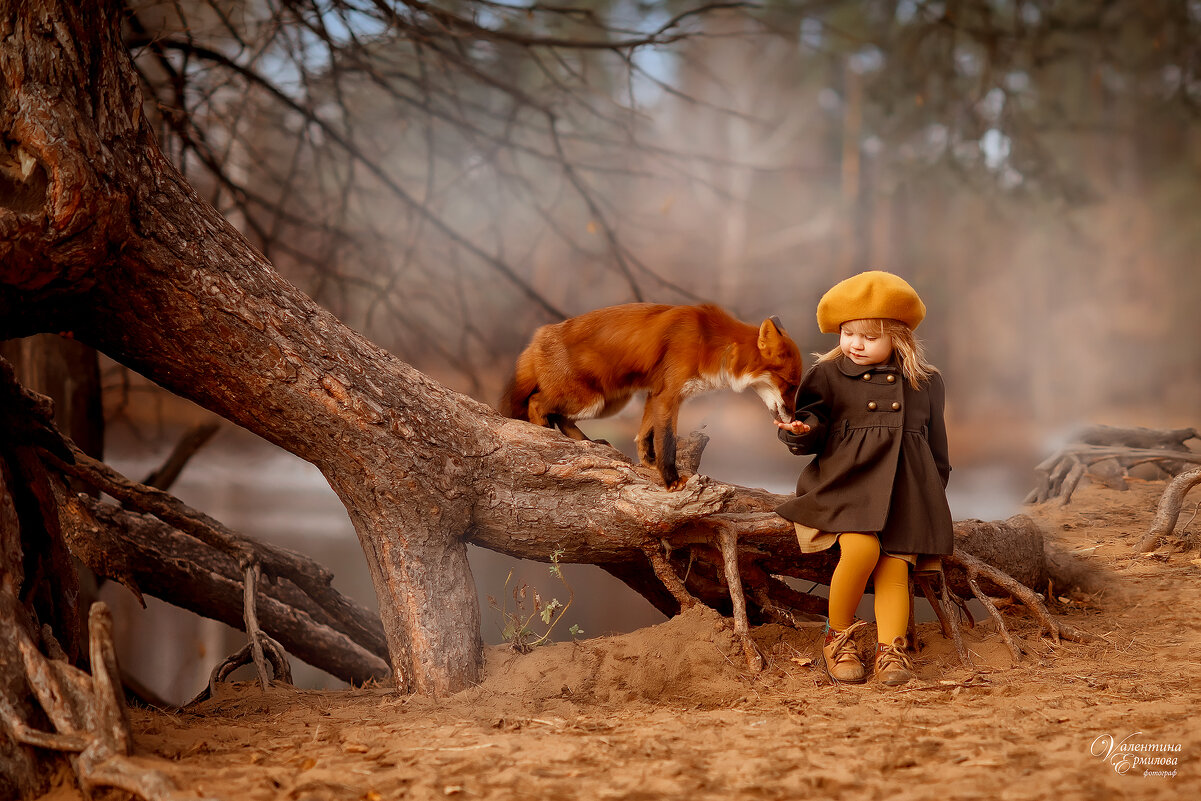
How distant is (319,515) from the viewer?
7.72 meters

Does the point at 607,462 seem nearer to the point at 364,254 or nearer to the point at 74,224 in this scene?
the point at 74,224

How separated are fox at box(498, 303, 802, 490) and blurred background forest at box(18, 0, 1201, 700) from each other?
123 inches

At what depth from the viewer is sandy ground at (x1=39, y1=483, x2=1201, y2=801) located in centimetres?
162

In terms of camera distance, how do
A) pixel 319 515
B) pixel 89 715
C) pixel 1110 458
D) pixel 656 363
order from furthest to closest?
pixel 319 515 → pixel 1110 458 → pixel 656 363 → pixel 89 715

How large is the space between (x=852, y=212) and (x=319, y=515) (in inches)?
224

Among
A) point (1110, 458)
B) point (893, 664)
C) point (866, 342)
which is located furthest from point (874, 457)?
point (1110, 458)

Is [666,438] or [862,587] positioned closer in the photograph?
[862,587]

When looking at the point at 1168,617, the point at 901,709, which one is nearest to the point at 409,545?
the point at 901,709

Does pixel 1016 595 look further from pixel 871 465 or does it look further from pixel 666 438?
pixel 666 438

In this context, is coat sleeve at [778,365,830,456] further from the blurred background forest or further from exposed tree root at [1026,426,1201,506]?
the blurred background forest

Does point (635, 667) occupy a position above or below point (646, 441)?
below

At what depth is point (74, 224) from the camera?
2.10 meters

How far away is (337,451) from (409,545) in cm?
39

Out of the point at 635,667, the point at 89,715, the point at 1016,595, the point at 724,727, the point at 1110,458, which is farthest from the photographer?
the point at 1110,458
